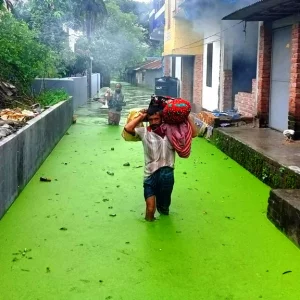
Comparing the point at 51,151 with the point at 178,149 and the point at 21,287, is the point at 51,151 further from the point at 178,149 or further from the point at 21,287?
the point at 21,287

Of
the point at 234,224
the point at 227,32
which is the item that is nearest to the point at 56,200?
the point at 234,224

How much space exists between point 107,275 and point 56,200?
2.55 meters

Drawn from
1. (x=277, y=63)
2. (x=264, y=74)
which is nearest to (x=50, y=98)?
(x=264, y=74)

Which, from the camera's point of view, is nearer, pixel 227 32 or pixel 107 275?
pixel 107 275

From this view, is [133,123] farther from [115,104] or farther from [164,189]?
[115,104]

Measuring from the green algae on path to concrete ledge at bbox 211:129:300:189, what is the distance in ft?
0.57

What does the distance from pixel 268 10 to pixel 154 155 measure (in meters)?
4.98

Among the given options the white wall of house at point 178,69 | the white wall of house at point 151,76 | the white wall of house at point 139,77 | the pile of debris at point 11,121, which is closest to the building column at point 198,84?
the white wall of house at point 178,69

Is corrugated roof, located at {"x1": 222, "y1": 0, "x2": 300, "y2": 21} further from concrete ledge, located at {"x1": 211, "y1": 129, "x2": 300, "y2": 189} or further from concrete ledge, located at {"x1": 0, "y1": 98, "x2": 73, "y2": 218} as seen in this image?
concrete ledge, located at {"x1": 0, "y1": 98, "x2": 73, "y2": 218}

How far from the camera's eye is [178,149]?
547cm

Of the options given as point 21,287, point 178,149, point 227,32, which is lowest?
point 21,287

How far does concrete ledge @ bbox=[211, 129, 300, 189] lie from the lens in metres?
6.46

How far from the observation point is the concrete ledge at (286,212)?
4.79 m

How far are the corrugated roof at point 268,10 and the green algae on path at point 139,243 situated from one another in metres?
2.89
